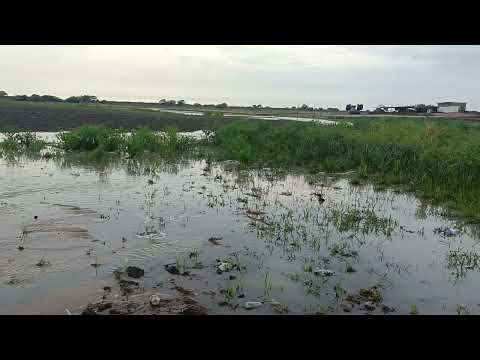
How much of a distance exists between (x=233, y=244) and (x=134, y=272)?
1.79 m

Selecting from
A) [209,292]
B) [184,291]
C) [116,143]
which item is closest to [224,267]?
[209,292]

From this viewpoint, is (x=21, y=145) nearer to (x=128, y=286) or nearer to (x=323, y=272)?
(x=128, y=286)

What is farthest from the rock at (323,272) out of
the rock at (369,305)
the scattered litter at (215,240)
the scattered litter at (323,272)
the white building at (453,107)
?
the white building at (453,107)

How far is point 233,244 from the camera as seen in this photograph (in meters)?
6.11

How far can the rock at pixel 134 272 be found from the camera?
4.80 m

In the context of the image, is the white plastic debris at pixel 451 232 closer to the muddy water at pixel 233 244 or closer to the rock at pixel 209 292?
the muddy water at pixel 233 244

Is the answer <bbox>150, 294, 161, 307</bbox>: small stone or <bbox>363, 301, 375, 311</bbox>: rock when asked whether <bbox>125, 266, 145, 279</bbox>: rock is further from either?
<bbox>363, 301, 375, 311</bbox>: rock

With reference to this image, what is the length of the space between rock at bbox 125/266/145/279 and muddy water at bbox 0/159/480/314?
0.10 metres

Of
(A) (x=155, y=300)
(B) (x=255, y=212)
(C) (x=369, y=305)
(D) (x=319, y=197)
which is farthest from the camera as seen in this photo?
(D) (x=319, y=197)
